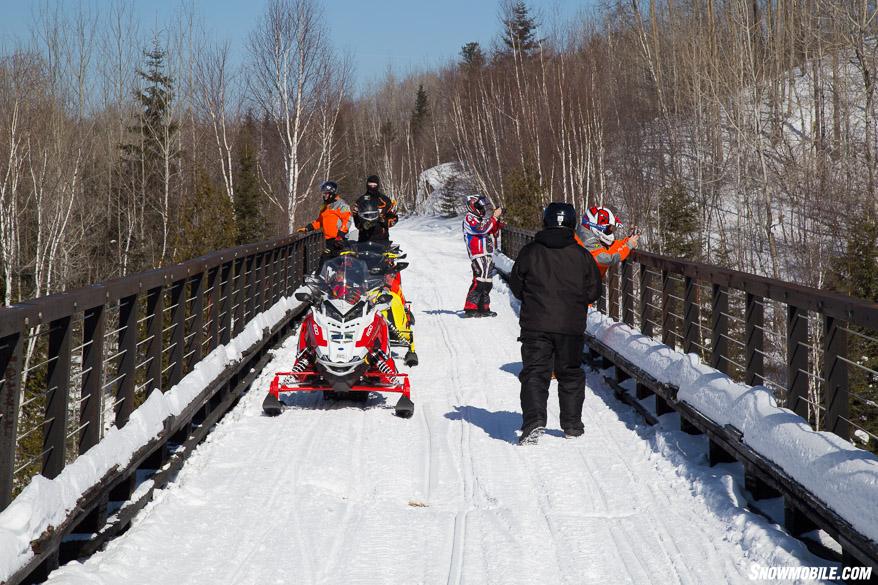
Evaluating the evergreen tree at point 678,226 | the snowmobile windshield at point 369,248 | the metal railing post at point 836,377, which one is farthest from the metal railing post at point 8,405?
the evergreen tree at point 678,226

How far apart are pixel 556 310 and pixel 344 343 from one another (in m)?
2.09

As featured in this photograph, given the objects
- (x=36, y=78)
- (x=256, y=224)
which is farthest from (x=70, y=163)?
(x=256, y=224)

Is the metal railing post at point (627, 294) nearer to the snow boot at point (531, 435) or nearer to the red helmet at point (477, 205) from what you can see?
the snow boot at point (531, 435)

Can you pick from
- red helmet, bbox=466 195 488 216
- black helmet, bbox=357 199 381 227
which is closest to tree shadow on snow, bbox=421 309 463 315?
red helmet, bbox=466 195 488 216

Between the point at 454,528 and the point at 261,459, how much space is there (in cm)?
213

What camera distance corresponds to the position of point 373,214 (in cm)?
1335

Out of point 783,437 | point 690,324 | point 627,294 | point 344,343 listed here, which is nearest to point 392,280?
point 627,294

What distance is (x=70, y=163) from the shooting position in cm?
4181

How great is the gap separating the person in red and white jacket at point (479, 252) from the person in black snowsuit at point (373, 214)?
2.36 metres

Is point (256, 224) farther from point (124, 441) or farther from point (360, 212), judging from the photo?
point (124, 441)

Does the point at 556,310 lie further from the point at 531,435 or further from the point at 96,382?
the point at 96,382

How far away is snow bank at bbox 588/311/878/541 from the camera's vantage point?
4.36 metres

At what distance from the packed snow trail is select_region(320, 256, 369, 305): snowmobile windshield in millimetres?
1056

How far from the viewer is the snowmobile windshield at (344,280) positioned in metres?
9.16
